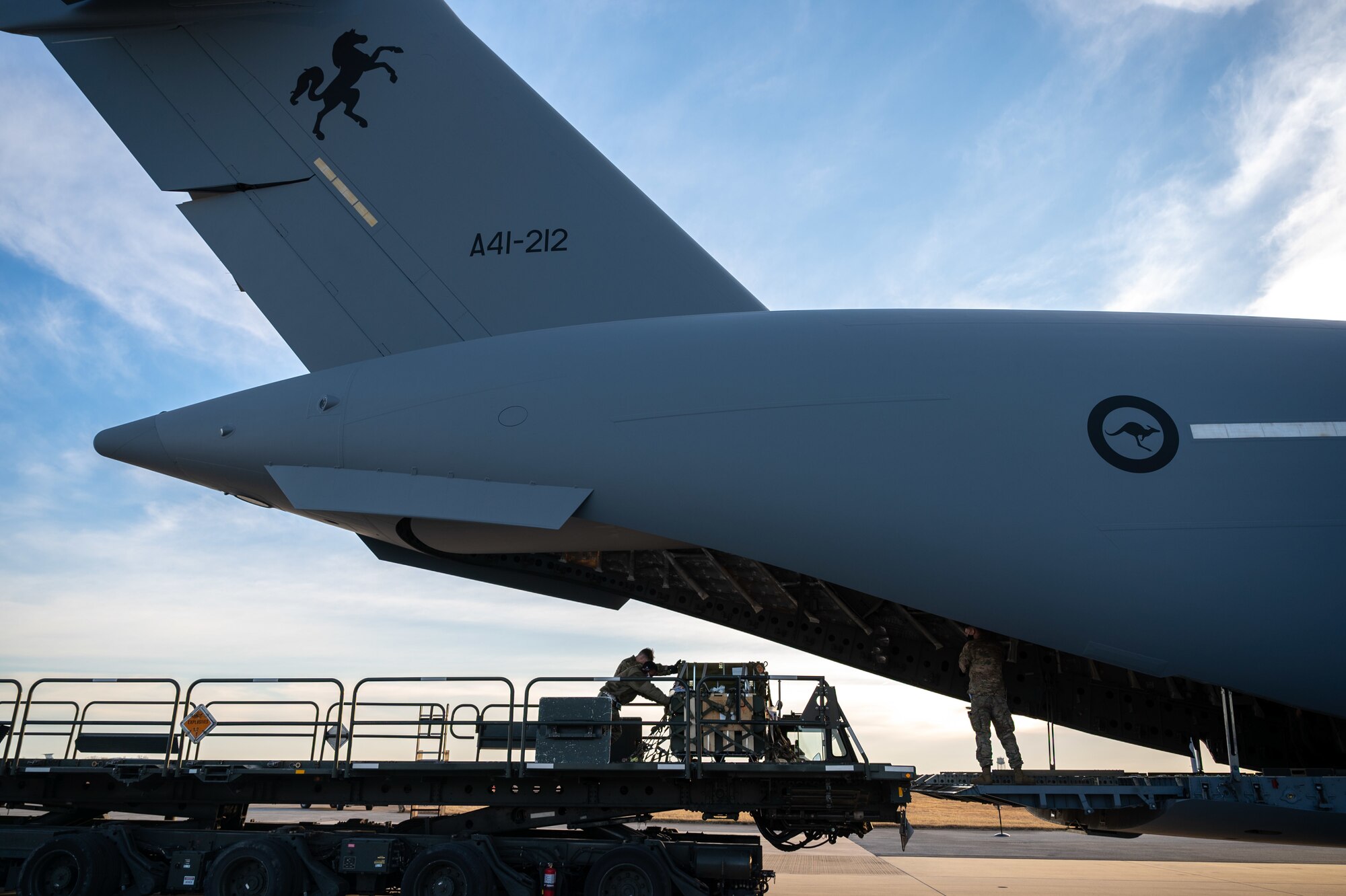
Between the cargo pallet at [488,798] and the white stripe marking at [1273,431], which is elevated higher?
the white stripe marking at [1273,431]

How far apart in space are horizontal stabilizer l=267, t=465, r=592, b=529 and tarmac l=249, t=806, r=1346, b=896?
12.8 ft

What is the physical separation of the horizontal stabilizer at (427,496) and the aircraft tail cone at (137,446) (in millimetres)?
1135

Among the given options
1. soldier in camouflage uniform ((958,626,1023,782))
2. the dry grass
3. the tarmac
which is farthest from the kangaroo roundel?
the dry grass

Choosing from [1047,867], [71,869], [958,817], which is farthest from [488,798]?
[958,817]

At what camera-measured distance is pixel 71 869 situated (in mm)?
6871

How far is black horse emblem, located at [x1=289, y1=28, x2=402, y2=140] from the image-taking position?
8.23m

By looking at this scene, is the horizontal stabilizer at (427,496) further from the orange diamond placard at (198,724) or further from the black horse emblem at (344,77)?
the black horse emblem at (344,77)

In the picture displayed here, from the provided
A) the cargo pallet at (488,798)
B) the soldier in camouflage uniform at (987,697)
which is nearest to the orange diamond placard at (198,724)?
the cargo pallet at (488,798)

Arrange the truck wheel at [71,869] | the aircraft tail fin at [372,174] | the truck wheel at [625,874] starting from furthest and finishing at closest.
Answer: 1. the aircraft tail fin at [372,174]
2. the truck wheel at [71,869]
3. the truck wheel at [625,874]

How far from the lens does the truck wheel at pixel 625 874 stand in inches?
252

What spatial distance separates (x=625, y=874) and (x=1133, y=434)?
4.69 metres

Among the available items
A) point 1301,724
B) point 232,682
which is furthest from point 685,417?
point 1301,724

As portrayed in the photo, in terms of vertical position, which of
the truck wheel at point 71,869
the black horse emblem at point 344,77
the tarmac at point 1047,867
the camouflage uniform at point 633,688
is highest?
the black horse emblem at point 344,77

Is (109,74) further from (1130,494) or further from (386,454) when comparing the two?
(1130,494)
